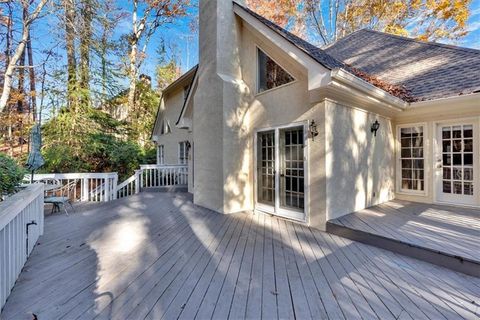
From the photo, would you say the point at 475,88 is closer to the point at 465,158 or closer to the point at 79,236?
the point at 465,158

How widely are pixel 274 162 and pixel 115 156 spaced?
8.60 m

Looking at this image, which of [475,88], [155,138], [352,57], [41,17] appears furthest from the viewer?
[155,138]

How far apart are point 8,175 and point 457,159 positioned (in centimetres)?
874

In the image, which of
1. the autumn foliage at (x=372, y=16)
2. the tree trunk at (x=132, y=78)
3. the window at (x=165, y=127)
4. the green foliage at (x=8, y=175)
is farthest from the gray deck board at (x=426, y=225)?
the tree trunk at (x=132, y=78)

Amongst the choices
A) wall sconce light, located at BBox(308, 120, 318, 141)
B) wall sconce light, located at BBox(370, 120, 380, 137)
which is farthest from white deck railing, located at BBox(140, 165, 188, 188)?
wall sconce light, located at BBox(370, 120, 380, 137)

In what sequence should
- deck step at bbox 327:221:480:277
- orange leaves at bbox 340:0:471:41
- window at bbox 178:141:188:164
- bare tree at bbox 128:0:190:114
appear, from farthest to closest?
bare tree at bbox 128:0:190:114 → orange leaves at bbox 340:0:471:41 → window at bbox 178:141:188:164 → deck step at bbox 327:221:480:277

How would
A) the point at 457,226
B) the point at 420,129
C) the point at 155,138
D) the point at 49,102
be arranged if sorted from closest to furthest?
the point at 457,226, the point at 420,129, the point at 49,102, the point at 155,138

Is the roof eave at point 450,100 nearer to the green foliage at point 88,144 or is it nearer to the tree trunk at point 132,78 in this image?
the green foliage at point 88,144

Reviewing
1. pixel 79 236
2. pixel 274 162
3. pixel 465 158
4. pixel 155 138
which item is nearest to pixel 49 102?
pixel 155 138

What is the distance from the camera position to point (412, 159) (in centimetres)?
586

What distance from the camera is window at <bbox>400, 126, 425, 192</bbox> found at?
5711mm

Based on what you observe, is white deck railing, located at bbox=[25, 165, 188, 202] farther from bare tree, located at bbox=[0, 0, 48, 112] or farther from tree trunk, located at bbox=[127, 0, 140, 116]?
tree trunk, located at bbox=[127, 0, 140, 116]

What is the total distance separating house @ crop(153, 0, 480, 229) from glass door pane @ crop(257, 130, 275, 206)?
26mm

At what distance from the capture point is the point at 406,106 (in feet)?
17.4
